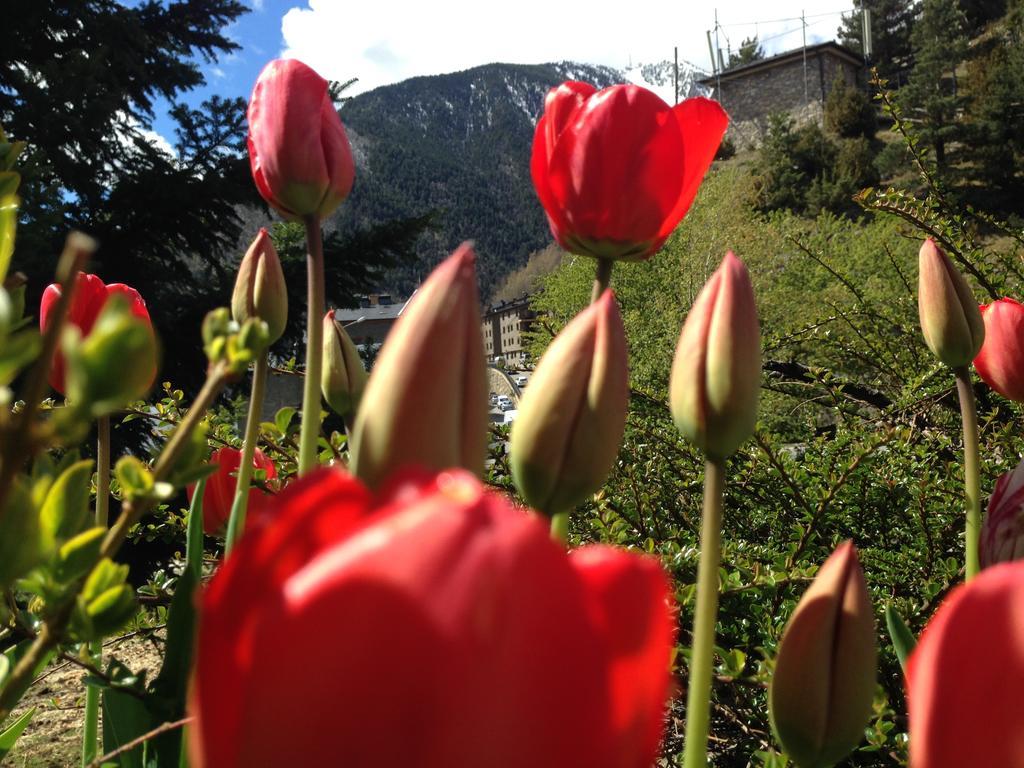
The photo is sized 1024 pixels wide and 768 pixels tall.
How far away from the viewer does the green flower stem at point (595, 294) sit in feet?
1.20

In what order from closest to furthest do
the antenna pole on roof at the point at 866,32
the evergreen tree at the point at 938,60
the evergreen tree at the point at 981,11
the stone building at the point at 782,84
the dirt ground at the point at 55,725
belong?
1. the dirt ground at the point at 55,725
2. the evergreen tree at the point at 938,60
3. the antenna pole on roof at the point at 866,32
4. the evergreen tree at the point at 981,11
5. the stone building at the point at 782,84

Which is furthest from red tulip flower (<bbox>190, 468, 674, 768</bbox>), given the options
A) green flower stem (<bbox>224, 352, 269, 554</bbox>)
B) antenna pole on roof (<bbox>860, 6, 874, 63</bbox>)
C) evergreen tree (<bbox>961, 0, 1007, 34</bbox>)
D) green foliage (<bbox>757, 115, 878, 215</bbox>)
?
evergreen tree (<bbox>961, 0, 1007, 34</bbox>)

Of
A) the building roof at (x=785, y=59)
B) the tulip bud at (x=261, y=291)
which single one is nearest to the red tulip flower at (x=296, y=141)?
the tulip bud at (x=261, y=291)

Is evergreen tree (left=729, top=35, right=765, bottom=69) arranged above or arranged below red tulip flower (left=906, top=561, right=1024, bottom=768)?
above

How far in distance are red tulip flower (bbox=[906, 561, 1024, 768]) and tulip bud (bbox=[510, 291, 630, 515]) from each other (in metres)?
0.15

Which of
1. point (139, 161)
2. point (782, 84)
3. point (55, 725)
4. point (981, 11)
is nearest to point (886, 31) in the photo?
point (981, 11)

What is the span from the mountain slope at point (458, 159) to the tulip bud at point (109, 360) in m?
50.8

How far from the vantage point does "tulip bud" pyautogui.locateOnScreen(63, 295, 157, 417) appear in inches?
6.7

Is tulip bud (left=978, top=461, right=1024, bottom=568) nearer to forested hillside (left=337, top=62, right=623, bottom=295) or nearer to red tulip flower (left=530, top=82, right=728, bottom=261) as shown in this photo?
red tulip flower (left=530, top=82, right=728, bottom=261)

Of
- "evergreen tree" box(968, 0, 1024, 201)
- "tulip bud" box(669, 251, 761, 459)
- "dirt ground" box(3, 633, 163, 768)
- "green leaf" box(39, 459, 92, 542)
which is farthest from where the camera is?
"evergreen tree" box(968, 0, 1024, 201)

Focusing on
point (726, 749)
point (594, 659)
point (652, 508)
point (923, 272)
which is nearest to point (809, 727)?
point (594, 659)

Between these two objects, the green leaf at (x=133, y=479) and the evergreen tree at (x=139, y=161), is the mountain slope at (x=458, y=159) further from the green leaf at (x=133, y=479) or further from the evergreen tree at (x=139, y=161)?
the green leaf at (x=133, y=479)

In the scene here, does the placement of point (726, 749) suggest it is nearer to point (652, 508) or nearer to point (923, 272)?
point (652, 508)

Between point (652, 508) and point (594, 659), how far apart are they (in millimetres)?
1263
